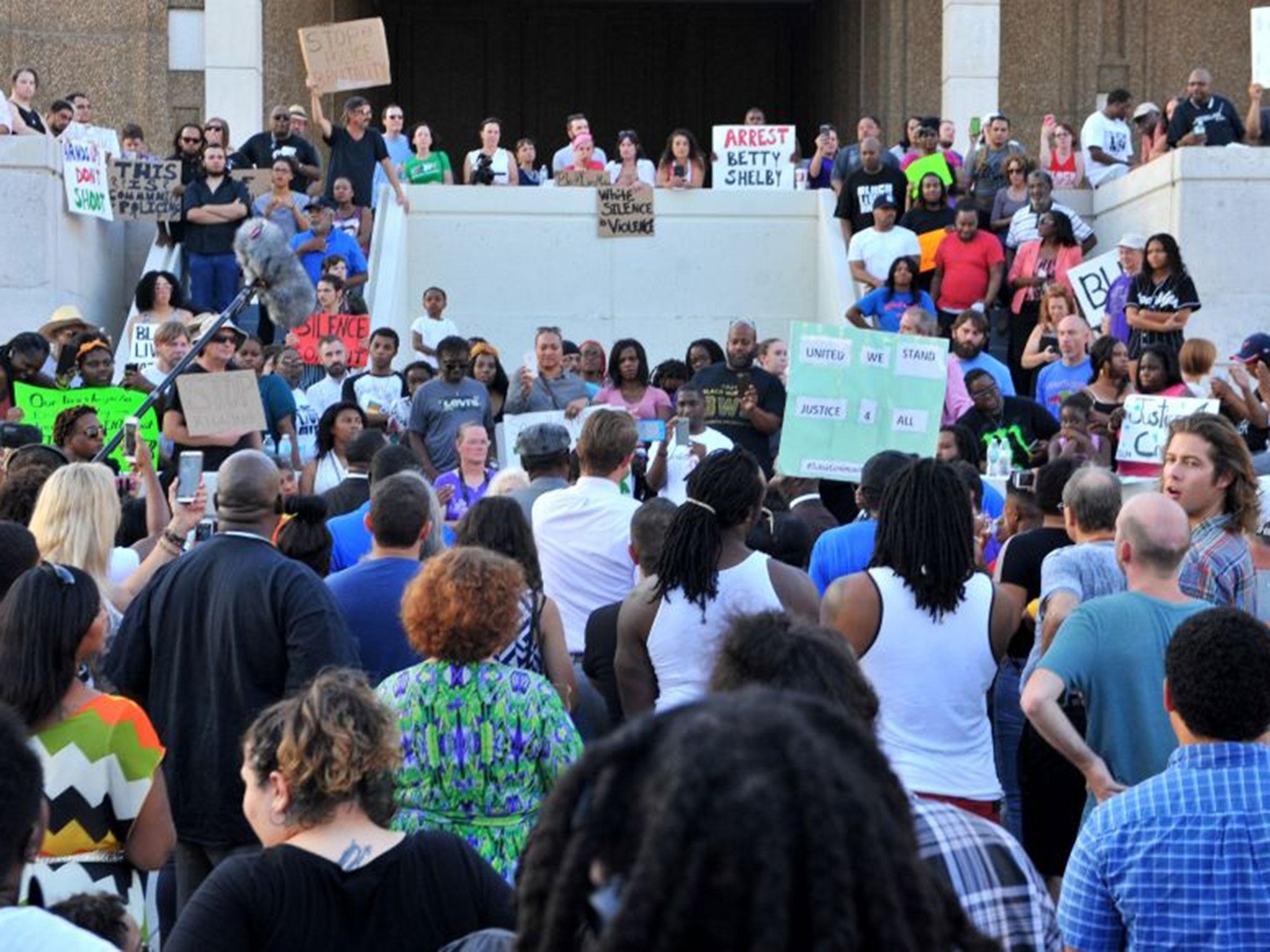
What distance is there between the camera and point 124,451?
9875 mm

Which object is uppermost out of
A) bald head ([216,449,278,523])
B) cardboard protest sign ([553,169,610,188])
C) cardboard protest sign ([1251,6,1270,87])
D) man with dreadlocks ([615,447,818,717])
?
cardboard protest sign ([1251,6,1270,87])

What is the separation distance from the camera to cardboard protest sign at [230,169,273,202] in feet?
Answer: 58.7

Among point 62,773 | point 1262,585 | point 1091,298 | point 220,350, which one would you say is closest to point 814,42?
point 1091,298

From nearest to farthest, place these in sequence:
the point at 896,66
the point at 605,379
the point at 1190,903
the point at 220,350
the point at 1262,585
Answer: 1. the point at 1190,903
2. the point at 1262,585
3. the point at 220,350
4. the point at 605,379
5. the point at 896,66

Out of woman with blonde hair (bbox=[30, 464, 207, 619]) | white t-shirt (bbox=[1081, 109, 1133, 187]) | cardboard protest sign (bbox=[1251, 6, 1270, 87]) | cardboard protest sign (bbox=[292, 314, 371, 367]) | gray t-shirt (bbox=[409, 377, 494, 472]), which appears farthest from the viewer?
white t-shirt (bbox=[1081, 109, 1133, 187])

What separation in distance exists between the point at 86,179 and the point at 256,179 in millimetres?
1530

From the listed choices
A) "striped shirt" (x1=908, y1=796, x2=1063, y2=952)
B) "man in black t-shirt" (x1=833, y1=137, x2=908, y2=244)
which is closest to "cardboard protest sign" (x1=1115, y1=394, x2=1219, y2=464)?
"man in black t-shirt" (x1=833, y1=137, x2=908, y2=244)

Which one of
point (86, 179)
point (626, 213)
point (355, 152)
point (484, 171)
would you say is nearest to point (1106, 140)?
point (626, 213)

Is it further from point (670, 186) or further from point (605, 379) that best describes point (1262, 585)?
point (670, 186)

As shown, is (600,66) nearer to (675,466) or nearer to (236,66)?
(236,66)

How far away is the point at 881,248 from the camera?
55.6 ft

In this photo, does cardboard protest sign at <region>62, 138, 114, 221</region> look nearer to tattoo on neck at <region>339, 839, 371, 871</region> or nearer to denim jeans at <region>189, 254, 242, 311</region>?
denim jeans at <region>189, 254, 242, 311</region>

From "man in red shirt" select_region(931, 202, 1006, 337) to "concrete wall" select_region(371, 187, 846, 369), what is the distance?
2816 mm

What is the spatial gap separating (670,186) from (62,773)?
15.2 meters
